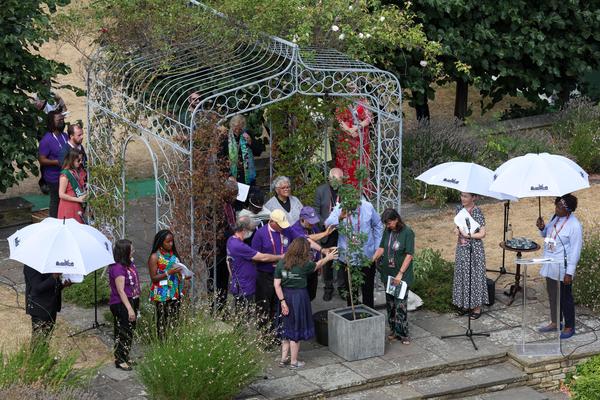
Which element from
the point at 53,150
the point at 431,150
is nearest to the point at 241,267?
the point at 53,150

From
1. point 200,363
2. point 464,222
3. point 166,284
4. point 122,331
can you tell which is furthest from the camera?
point 464,222

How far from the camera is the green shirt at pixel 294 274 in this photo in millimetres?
12719

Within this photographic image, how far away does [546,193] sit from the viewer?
44.7 ft

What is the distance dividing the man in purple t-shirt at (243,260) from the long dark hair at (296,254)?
521 millimetres

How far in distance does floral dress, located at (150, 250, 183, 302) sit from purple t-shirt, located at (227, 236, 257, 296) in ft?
1.92

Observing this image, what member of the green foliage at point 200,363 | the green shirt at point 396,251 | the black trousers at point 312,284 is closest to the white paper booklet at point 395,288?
the green shirt at point 396,251

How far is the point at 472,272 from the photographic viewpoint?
14.3 metres

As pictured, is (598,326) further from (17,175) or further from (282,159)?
(17,175)

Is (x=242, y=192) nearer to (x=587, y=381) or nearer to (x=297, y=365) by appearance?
(x=297, y=365)

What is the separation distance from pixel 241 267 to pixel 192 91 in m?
2.29

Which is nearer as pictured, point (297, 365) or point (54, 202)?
point (297, 365)

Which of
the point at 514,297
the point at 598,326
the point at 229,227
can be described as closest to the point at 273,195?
the point at 229,227

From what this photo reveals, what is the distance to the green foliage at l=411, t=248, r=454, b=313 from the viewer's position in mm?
14656

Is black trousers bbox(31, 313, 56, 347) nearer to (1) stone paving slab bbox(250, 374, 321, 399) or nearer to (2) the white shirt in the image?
(1) stone paving slab bbox(250, 374, 321, 399)
